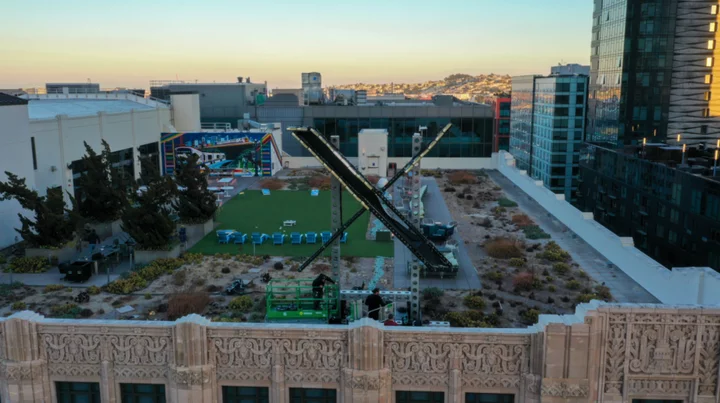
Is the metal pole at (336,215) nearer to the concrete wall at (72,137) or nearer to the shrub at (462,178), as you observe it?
the concrete wall at (72,137)

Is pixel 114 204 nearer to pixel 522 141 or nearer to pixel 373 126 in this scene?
pixel 373 126

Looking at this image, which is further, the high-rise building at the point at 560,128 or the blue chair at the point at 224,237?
the high-rise building at the point at 560,128

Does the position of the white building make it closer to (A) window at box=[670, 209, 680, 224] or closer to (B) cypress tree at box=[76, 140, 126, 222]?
(B) cypress tree at box=[76, 140, 126, 222]

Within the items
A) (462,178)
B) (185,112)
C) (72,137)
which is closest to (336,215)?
(72,137)

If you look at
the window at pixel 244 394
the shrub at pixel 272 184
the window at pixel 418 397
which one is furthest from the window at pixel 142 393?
the shrub at pixel 272 184

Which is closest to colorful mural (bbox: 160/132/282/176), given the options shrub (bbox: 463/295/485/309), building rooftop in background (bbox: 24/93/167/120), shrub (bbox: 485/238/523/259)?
building rooftop in background (bbox: 24/93/167/120)

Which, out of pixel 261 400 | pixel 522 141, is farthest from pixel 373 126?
pixel 261 400

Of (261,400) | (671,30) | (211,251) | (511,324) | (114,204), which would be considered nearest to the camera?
(261,400)

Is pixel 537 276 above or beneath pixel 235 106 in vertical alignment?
beneath
